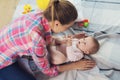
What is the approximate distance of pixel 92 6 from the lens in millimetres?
1682

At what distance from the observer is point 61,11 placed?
1.03 meters

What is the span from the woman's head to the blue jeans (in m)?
0.39

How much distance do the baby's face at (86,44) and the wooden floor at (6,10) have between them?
0.97m

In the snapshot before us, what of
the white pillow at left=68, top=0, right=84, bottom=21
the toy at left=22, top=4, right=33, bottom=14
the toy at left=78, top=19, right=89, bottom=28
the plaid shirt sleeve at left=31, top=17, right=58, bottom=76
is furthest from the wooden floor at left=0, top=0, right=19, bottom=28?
the plaid shirt sleeve at left=31, top=17, right=58, bottom=76

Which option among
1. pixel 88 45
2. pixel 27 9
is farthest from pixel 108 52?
pixel 27 9

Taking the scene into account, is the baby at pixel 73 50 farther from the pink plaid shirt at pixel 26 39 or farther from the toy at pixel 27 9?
the toy at pixel 27 9

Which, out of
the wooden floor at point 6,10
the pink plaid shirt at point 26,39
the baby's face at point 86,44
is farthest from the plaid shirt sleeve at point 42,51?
the wooden floor at point 6,10

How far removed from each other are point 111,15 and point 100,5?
0.14 meters

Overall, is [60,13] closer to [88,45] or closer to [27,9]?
[88,45]

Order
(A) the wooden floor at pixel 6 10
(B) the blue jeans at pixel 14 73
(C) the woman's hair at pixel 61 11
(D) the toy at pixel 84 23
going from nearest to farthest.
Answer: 1. (C) the woman's hair at pixel 61 11
2. (B) the blue jeans at pixel 14 73
3. (D) the toy at pixel 84 23
4. (A) the wooden floor at pixel 6 10

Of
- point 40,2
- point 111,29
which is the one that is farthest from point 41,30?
point 111,29

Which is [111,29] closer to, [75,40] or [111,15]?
[111,15]

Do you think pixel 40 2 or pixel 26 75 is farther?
pixel 40 2

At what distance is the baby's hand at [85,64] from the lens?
4.28 feet
